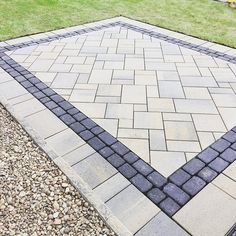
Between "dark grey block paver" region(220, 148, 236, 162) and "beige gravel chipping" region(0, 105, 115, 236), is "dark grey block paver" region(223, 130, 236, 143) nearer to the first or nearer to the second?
"dark grey block paver" region(220, 148, 236, 162)

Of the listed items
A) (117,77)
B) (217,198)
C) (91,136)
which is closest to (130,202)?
(217,198)

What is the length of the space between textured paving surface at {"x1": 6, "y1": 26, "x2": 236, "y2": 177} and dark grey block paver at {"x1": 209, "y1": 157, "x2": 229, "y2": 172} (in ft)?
0.74

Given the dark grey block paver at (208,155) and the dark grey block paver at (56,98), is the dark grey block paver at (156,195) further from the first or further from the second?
the dark grey block paver at (56,98)

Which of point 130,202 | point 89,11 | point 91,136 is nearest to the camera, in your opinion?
point 130,202

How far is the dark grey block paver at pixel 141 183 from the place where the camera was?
2674 mm

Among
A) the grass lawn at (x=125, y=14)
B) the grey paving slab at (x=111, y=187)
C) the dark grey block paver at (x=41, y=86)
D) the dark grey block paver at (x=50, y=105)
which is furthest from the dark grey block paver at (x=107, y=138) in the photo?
the grass lawn at (x=125, y=14)

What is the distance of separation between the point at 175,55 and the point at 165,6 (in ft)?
12.4

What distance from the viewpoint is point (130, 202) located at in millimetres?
2543

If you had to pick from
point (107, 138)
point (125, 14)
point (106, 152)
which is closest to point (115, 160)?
point (106, 152)

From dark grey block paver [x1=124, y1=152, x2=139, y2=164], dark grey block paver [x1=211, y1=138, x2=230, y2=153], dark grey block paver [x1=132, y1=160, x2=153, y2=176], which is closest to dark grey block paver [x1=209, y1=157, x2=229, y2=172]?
dark grey block paver [x1=211, y1=138, x2=230, y2=153]

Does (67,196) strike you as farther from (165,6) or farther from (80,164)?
(165,6)

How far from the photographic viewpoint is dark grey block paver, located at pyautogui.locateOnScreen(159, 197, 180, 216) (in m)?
2.46

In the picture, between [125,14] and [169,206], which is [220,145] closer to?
[169,206]

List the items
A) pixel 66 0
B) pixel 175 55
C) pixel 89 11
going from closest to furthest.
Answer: pixel 175 55
pixel 89 11
pixel 66 0
